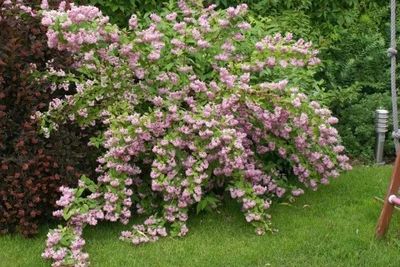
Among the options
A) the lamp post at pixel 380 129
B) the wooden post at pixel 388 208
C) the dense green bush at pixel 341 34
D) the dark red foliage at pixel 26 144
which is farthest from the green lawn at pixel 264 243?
the dense green bush at pixel 341 34

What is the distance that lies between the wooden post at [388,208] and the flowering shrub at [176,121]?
706 millimetres

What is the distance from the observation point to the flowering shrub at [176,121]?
479cm

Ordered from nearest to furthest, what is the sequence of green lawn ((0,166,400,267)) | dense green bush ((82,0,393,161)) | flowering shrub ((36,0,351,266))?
green lawn ((0,166,400,267)), flowering shrub ((36,0,351,266)), dense green bush ((82,0,393,161))

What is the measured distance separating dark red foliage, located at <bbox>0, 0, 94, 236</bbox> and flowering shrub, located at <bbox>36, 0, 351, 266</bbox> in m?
0.12

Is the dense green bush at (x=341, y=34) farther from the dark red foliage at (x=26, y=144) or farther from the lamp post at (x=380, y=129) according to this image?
the dark red foliage at (x=26, y=144)

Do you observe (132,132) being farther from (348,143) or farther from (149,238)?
(348,143)

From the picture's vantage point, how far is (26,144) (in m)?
4.88

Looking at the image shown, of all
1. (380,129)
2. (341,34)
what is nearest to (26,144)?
(380,129)

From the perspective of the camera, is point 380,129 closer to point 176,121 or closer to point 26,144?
point 176,121

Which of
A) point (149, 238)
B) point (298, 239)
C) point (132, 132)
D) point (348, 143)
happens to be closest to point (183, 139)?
point (132, 132)

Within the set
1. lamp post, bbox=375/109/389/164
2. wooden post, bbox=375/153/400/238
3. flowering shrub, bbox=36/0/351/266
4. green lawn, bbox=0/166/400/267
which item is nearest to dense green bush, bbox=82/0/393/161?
lamp post, bbox=375/109/389/164

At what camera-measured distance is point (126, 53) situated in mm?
5012

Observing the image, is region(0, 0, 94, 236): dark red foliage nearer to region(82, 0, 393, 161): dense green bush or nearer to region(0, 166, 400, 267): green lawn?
region(0, 166, 400, 267): green lawn

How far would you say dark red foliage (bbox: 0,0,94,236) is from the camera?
4809 millimetres
